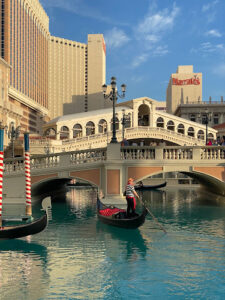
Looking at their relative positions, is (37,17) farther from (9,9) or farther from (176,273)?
(176,273)

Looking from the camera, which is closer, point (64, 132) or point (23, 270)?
point (23, 270)

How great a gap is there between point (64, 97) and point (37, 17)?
3687 cm

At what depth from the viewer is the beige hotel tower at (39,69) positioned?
79500 millimetres

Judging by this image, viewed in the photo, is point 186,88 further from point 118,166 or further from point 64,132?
point 118,166

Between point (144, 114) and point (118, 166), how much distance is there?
142 feet

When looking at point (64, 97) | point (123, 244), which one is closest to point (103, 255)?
point (123, 244)

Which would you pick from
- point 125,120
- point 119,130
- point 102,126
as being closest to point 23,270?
point 125,120

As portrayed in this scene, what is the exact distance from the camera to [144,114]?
200ft

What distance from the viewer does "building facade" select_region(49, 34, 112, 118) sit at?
13112 cm

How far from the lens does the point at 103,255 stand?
10883 mm

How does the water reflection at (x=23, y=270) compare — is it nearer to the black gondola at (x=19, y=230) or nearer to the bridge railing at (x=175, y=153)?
the black gondola at (x=19, y=230)

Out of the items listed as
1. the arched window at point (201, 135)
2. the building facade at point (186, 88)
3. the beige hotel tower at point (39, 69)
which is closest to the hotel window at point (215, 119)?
the arched window at point (201, 135)

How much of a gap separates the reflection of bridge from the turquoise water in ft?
11.9

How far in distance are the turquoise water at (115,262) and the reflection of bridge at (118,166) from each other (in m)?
3.64
